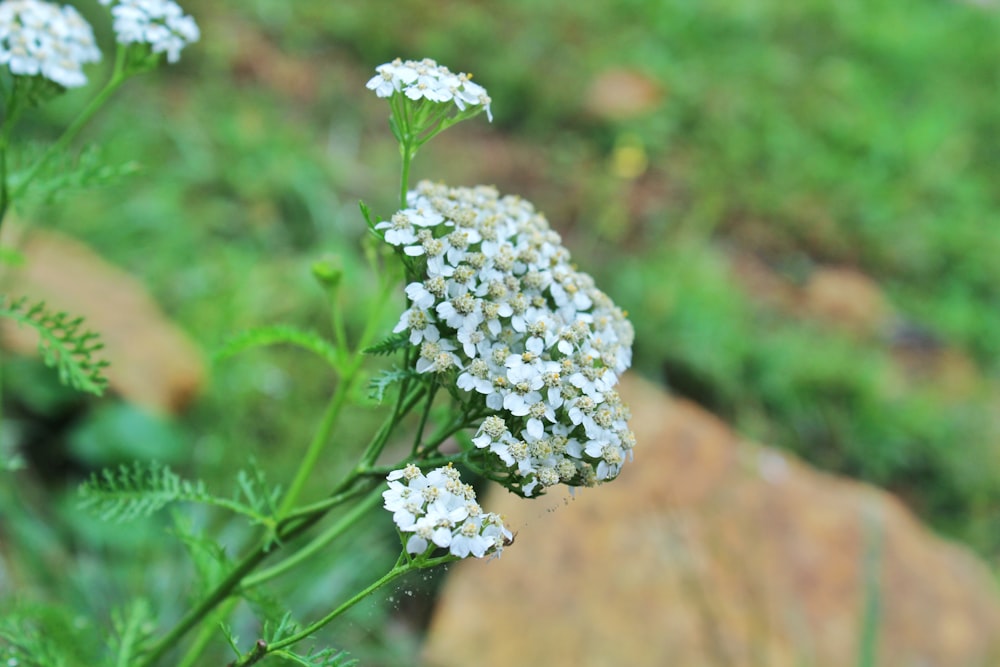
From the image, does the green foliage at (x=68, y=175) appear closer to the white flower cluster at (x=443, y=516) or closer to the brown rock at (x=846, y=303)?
the white flower cluster at (x=443, y=516)

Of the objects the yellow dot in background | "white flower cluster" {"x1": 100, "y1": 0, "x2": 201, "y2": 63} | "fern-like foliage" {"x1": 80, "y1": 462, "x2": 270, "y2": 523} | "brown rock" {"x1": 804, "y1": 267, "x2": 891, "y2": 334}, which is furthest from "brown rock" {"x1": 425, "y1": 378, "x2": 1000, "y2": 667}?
the yellow dot in background

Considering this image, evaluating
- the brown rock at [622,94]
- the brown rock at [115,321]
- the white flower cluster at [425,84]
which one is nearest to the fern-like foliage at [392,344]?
the white flower cluster at [425,84]

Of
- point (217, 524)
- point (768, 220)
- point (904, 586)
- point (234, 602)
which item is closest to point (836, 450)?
point (904, 586)

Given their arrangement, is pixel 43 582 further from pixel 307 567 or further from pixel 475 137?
pixel 475 137

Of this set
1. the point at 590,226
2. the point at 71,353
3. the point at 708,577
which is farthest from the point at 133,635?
the point at 590,226

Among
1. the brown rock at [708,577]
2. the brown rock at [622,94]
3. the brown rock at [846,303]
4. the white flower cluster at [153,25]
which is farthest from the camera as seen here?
the brown rock at [622,94]

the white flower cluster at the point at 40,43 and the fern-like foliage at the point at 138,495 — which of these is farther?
the white flower cluster at the point at 40,43

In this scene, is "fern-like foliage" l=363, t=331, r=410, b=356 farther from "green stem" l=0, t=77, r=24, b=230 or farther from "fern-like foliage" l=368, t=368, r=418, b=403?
"green stem" l=0, t=77, r=24, b=230
